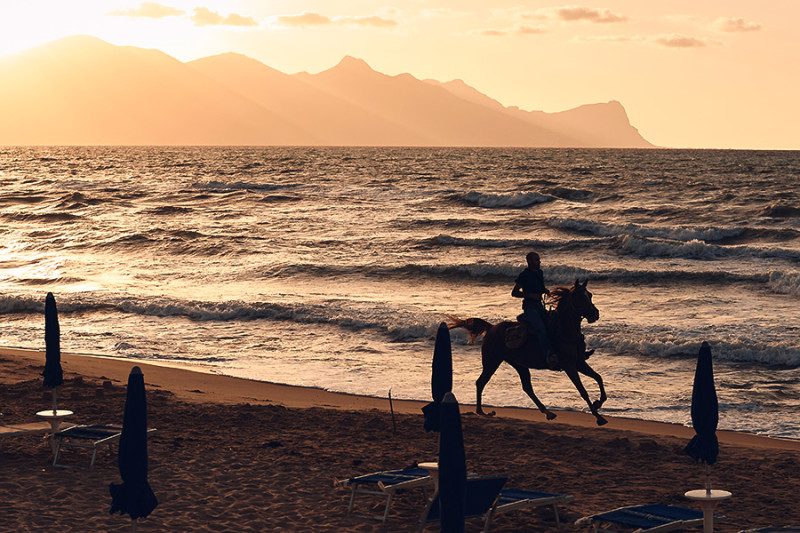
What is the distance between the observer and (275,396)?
56.6 feet

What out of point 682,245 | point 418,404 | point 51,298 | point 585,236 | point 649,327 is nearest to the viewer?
point 51,298

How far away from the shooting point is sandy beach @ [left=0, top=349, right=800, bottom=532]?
33.6 ft

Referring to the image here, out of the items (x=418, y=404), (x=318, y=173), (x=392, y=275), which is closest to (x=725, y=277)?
(x=392, y=275)

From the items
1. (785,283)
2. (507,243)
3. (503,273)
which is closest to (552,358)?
(785,283)

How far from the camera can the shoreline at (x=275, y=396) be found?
48.2ft

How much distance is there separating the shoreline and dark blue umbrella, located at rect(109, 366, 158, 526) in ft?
27.9

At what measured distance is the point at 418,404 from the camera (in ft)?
54.4

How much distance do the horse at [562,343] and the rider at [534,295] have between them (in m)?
0.14

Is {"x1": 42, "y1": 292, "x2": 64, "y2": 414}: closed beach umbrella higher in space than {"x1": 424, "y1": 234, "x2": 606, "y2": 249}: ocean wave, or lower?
higher

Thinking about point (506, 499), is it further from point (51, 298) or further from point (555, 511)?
point (51, 298)

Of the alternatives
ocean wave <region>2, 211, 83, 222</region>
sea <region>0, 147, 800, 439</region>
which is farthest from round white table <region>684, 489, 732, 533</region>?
ocean wave <region>2, 211, 83, 222</region>

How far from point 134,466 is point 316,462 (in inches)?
209

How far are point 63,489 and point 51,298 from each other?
2.45 metres

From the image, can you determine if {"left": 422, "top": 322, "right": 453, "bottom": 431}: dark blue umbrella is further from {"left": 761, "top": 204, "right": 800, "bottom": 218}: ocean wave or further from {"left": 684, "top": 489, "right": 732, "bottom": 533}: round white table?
{"left": 761, "top": 204, "right": 800, "bottom": 218}: ocean wave
